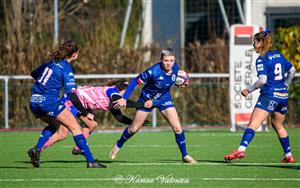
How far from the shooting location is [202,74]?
21938 mm

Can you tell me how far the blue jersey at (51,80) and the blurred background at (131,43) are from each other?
9.42m

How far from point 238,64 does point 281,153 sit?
6149 mm

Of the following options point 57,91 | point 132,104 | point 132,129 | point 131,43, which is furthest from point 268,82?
point 131,43

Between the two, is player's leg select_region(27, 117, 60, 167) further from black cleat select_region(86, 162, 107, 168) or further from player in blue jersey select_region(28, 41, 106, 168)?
black cleat select_region(86, 162, 107, 168)

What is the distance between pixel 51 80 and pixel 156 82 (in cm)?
166

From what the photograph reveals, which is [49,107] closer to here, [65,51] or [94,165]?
[65,51]

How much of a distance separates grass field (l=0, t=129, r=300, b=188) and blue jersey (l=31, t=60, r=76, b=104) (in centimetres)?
101

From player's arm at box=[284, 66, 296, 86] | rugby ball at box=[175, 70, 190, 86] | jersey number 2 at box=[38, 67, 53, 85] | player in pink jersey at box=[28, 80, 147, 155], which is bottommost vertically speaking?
player in pink jersey at box=[28, 80, 147, 155]

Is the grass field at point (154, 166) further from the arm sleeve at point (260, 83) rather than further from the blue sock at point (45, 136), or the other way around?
the arm sleeve at point (260, 83)

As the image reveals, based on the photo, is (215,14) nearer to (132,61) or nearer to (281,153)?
(132,61)

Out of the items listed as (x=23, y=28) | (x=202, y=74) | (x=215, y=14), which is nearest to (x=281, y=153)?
(x=202, y=74)

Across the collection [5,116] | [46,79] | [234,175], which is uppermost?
[46,79]

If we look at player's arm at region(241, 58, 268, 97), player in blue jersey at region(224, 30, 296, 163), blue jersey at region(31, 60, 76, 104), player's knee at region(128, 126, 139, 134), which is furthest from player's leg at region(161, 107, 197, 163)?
blue jersey at region(31, 60, 76, 104)

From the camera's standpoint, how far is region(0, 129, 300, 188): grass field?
33.8 ft
